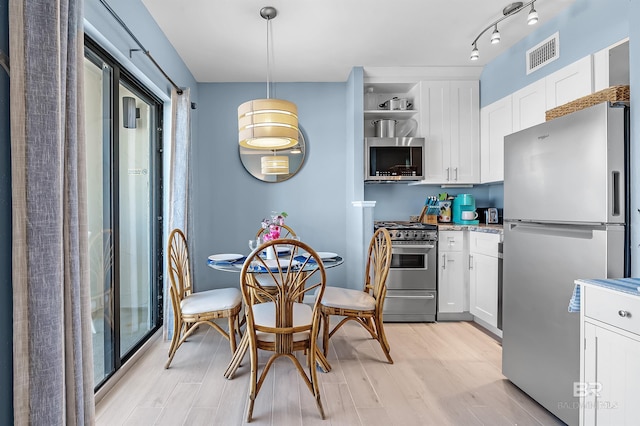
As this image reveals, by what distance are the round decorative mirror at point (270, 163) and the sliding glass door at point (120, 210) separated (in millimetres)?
1050

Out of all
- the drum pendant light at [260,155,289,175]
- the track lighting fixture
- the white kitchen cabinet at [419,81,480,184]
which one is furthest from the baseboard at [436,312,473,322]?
the track lighting fixture

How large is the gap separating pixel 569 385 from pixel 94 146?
3.04 m

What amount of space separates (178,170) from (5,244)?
1.94 m

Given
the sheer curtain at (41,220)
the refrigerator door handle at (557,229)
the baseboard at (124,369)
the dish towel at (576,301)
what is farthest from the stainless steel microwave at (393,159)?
the sheer curtain at (41,220)

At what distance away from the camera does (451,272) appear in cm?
349

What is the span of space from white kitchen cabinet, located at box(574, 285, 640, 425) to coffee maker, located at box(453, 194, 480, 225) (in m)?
2.19

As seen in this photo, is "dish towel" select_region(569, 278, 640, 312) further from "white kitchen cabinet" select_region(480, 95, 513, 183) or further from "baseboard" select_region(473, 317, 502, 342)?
"white kitchen cabinet" select_region(480, 95, 513, 183)

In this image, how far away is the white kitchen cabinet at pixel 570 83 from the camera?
2385 millimetres

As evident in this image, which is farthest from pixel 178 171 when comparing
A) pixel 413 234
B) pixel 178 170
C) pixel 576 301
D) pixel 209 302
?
pixel 576 301

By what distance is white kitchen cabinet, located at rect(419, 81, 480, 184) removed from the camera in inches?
147

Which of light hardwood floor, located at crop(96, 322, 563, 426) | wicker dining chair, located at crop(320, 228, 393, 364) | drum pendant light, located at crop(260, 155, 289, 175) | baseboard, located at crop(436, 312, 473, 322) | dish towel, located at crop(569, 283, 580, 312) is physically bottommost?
light hardwood floor, located at crop(96, 322, 563, 426)

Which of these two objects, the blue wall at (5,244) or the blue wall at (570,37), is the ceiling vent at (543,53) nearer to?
the blue wall at (570,37)

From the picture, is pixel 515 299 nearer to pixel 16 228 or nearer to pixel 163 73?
pixel 16 228

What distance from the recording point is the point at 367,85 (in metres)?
3.79
